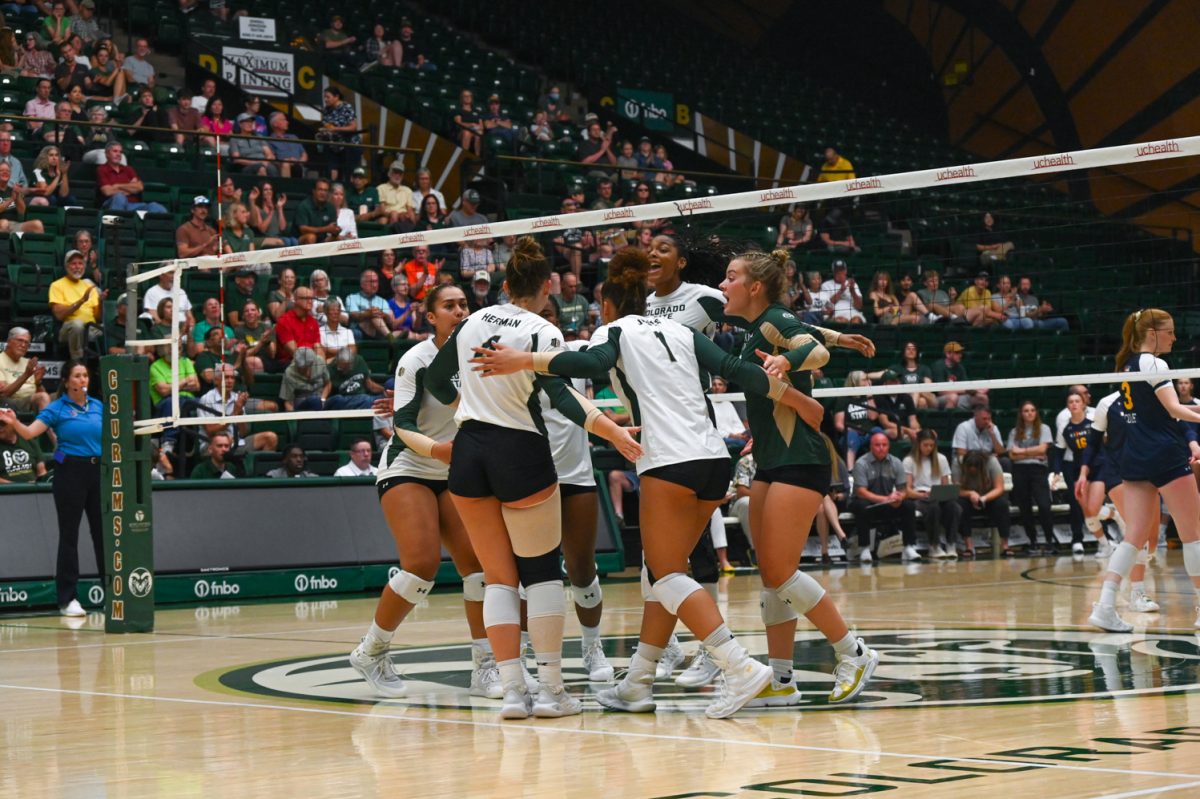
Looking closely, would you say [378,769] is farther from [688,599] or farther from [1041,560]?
[1041,560]

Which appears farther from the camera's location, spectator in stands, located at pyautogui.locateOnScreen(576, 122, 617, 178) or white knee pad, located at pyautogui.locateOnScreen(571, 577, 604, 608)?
spectator in stands, located at pyautogui.locateOnScreen(576, 122, 617, 178)

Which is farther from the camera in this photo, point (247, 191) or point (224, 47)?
point (224, 47)

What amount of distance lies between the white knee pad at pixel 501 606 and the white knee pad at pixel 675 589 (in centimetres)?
59

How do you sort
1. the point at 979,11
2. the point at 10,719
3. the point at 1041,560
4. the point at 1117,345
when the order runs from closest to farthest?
the point at 10,719 → the point at 1041,560 → the point at 1117,345 → the point at 979,11

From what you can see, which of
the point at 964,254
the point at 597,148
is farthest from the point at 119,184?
the point at 964,254

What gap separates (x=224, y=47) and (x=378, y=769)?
59.1 feet

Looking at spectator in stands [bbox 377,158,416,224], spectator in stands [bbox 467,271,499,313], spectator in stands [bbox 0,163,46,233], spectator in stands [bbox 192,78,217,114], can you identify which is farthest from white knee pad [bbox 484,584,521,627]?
spectator in stands [bbox 192,78,217,114]

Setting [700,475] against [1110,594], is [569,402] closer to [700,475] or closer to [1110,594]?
[700,475]

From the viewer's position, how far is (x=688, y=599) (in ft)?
20.0

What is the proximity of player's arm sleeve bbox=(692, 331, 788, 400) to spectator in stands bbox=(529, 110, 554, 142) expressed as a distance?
16539 mm

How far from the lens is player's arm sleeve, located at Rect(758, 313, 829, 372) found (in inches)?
247

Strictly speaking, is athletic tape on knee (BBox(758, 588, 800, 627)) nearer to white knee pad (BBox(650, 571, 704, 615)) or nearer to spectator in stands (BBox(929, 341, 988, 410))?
white knee pad (BBox(650, 571, 704, 615))

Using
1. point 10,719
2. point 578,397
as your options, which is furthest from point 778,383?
point 10,719

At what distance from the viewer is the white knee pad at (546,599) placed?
624cm
